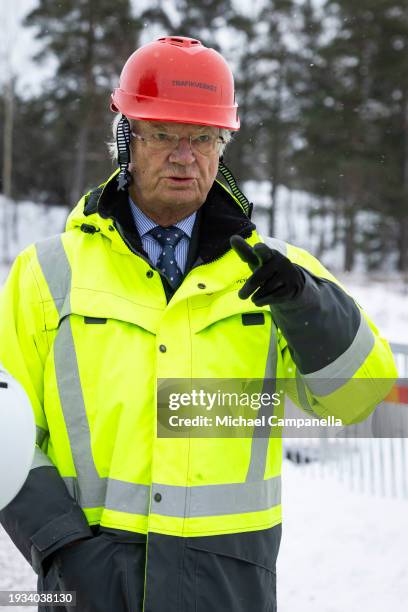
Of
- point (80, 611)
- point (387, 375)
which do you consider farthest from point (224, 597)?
point (387, 375)

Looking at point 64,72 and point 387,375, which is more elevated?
point 64,72

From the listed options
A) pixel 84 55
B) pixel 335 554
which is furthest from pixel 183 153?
pixel 84 55

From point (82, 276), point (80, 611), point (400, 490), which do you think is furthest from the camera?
point (400, 490)

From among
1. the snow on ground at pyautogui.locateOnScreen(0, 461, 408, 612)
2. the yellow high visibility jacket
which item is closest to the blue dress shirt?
the yellow high visibility jacket

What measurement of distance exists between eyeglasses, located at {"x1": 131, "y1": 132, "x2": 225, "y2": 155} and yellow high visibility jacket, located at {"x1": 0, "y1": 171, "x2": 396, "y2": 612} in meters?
0.27

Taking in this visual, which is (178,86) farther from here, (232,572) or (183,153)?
(232,572)

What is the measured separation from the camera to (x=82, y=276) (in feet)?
7.38

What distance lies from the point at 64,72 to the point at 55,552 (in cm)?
2419

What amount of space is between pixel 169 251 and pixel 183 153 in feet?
0.90

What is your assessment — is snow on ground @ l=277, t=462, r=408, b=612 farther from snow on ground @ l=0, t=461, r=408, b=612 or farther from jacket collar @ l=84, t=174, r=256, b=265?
jacket collar @ l=84, t=174, r=256, b=265

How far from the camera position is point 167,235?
2406mm

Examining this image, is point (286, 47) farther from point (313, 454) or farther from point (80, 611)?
point (80, 611)

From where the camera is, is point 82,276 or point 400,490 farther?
point 400,490

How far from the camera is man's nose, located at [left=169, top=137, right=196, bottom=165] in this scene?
7.62ft
